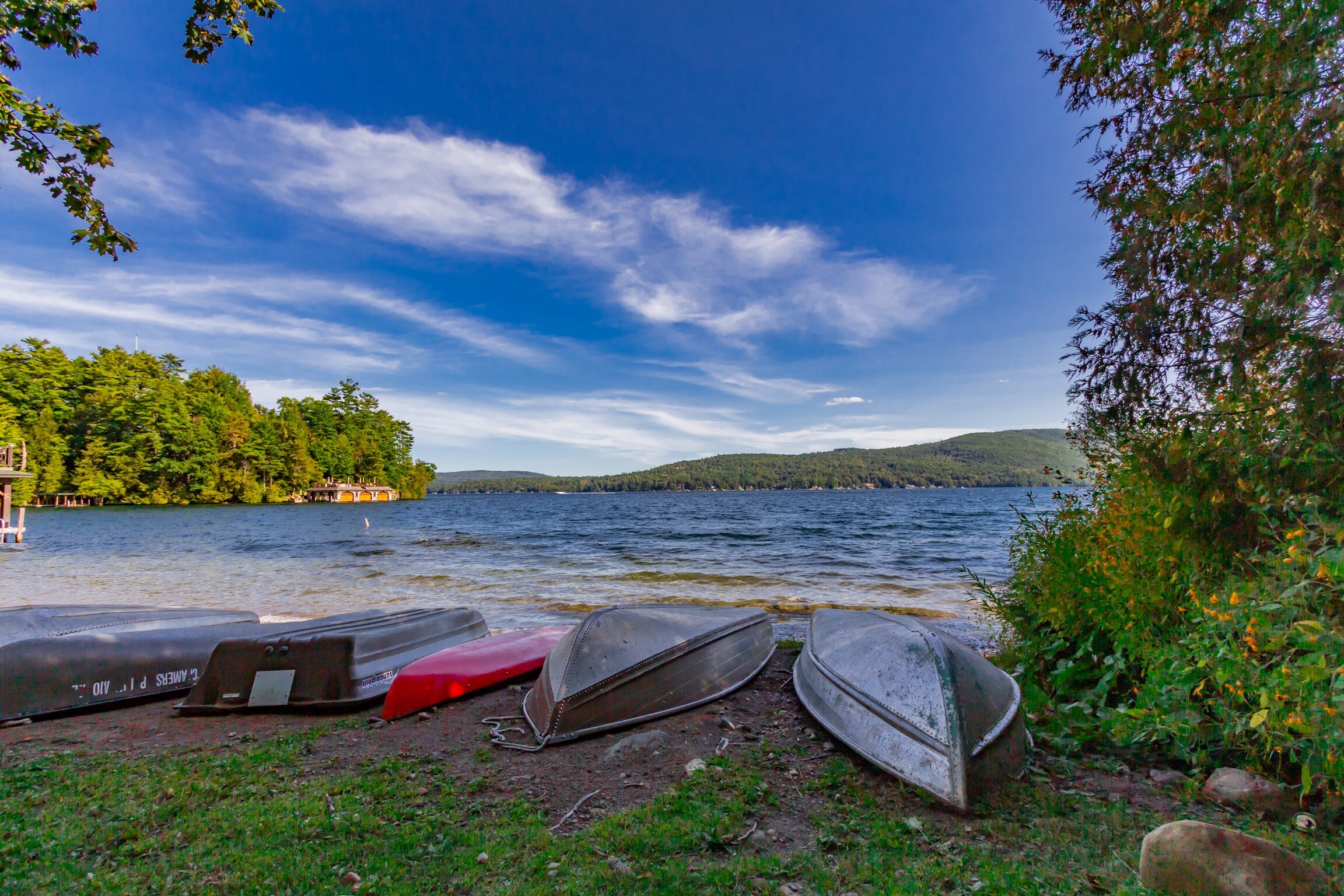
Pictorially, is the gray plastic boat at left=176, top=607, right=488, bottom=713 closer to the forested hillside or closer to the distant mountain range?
the forested hillside

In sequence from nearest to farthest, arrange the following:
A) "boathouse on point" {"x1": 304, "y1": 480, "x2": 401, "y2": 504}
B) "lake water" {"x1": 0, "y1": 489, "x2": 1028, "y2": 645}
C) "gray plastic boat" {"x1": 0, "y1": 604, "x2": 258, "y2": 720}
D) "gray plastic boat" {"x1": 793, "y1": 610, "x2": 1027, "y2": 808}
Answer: "gray plastic boat" {"x1": 793, "y1": 610, "x2": 1027, "y2": 808}, "gray plastic boat" {"x1": 0, "y1": 604, "x2": 258, "y2": 720}, "lake water" {"x1": 0, "y1": 489, "x2": 1028, "y2": 645}, "boathouse on point" {"x1": 304, "y1": 480, "x2": 401, "y2": 504}

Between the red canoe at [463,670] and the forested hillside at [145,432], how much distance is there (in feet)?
197

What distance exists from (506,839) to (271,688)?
3.96m

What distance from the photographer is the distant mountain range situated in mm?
115562

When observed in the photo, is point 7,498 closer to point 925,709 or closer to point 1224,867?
point 925,709

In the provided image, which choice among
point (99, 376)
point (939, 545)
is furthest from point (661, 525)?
point (99, 376)

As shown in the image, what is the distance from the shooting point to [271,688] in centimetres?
556

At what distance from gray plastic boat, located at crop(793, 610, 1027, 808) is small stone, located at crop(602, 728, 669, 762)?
4.26 ft

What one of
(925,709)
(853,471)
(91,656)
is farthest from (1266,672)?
(853,471)

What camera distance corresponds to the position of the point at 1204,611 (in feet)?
11.4

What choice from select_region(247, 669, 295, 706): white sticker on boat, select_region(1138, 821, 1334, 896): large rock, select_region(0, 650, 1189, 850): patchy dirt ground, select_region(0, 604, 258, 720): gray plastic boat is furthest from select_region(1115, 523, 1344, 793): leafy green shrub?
select_region(0, 604, 258, 720): gray plastic boat

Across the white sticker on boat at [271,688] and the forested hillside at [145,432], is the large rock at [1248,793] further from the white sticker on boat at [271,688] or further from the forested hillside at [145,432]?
the forested hillside at [145,432]

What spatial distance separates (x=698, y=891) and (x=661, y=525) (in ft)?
110

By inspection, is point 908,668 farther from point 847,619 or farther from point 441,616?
point 441,616
